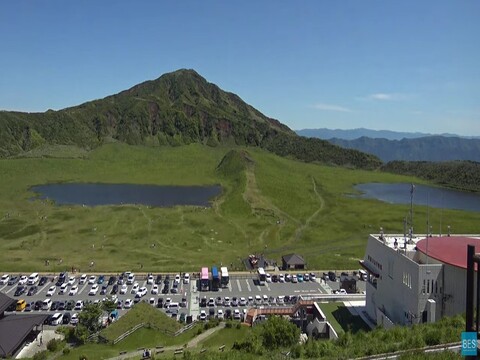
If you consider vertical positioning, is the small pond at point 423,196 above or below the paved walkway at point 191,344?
A: above

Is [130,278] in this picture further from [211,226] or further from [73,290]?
[211,226]

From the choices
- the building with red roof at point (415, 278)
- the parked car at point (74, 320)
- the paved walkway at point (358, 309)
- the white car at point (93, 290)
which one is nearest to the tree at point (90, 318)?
the parked car at point (74, 320)

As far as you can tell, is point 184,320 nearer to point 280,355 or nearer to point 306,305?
point 306,305

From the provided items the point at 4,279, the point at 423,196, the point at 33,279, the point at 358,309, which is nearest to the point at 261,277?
the point at 358,309

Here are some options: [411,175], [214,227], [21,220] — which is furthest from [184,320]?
[411,175]

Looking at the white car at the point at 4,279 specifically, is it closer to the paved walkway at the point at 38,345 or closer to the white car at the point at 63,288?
the white car at the point at 63,288

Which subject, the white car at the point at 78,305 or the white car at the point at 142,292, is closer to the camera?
the white car at the point at 78,305
